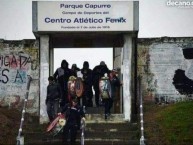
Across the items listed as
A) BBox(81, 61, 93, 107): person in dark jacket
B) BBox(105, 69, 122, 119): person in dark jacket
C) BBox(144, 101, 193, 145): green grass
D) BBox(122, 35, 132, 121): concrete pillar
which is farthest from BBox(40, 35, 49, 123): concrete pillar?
BBox(144, 101, 193, 145): green grass

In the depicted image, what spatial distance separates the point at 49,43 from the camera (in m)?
22.7

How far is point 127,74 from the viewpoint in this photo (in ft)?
72.8

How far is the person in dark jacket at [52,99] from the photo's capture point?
68.7ft

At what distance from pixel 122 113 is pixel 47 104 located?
314 centimetres

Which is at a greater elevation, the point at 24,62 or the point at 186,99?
the point at 24,62

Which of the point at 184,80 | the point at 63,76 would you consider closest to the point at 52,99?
the point at 63,76

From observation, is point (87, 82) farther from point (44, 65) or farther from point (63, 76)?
point (44, 65)

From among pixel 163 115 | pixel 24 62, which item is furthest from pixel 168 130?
pixel 24 62

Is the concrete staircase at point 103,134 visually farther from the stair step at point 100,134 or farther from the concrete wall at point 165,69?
the concrete wall at point 165,69

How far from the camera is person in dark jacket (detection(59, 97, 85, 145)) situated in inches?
735

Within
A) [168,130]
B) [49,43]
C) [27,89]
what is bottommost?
[168,130]

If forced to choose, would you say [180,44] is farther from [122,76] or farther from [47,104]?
[47,104]

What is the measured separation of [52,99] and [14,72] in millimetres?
4026

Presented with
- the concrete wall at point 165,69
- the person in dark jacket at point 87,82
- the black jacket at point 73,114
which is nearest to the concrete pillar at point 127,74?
the person in dark jacket at point 87,82
